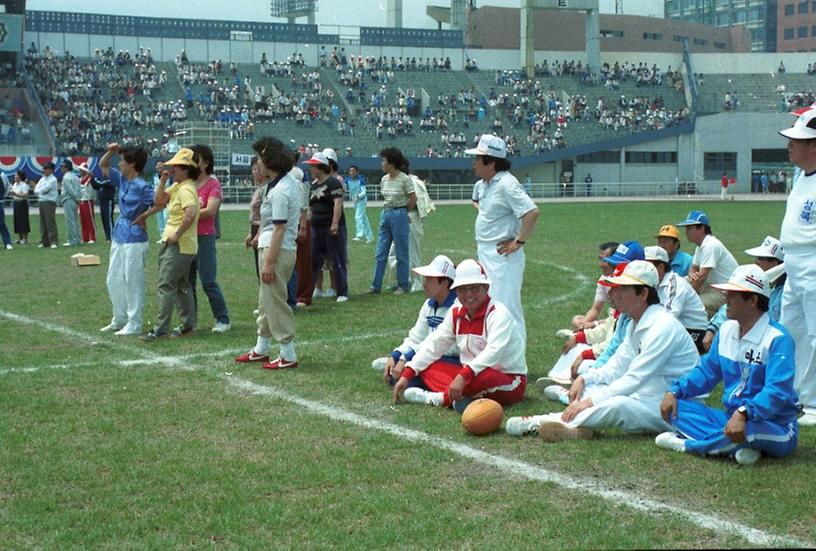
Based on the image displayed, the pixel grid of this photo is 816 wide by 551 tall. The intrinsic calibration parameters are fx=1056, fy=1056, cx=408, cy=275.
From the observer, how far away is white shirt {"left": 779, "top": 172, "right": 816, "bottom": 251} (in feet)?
22.9

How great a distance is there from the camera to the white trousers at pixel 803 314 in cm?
701

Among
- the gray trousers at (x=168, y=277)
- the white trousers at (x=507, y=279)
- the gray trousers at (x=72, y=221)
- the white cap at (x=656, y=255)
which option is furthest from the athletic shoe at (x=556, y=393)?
the gray trousers at (x=72, y=221)

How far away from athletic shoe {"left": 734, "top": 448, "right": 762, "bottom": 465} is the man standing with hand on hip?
270cm

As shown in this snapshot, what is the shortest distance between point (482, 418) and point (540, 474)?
94 cm

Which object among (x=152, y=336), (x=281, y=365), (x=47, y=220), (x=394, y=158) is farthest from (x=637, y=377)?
(x=47, y=220)

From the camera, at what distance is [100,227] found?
30.0 meters

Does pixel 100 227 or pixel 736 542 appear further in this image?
pixel 100 227

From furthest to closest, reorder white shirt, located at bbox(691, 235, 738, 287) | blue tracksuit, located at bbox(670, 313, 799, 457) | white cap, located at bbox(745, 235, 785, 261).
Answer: white shirt, located at bbox(691, 235, 738, 287)
white cap, located at bbox(745, 235, 785, 261)
blue tracksuit, located at bbox(670, 313, 799, 457)

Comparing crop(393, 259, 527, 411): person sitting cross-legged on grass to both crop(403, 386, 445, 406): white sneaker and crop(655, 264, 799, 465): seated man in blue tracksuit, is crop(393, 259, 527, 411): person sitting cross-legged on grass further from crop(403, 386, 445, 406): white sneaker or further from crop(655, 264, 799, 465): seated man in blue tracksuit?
crop(655, 264, 799, 465): seated man in blue tracksuit

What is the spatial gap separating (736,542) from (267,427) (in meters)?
3.36

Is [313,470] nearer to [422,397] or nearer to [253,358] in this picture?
[422,397]

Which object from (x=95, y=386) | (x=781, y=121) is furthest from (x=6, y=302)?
(x=781, y=121)

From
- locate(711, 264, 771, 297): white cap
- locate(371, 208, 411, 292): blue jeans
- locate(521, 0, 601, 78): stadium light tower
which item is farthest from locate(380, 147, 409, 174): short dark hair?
locate(521, 0, 601, 78): stadium light tower

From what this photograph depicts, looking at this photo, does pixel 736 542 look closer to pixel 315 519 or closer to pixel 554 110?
pixel 315 519
